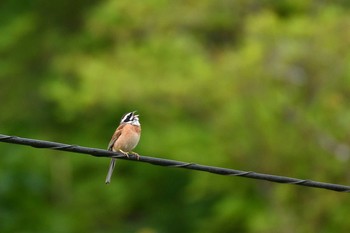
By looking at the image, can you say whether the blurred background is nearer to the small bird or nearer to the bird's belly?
the small bird

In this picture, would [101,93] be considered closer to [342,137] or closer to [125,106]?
[125,106]

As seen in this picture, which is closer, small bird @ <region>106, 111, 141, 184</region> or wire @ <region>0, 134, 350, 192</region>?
wire @ <region>0, 134, 350, 192</region>

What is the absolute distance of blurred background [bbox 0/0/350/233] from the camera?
2245 centimetres

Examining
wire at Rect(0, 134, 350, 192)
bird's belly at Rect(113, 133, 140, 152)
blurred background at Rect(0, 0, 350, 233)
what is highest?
blurred background at Rect(0, 0, 350, 233)

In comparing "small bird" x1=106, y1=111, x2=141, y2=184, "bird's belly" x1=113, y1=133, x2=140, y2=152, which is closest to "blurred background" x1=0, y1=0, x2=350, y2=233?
"small bird" x1=106, y1=111, x2=141, y2=184

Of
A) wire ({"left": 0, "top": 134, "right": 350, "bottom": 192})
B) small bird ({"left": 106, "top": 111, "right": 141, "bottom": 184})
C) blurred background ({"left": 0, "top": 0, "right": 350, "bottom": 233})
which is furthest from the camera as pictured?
blurred background ({"left": 0, "top": 0, "right": 350, "bottom": 233})

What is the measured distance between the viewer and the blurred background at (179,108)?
2245cm

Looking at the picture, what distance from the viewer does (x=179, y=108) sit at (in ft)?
81.9

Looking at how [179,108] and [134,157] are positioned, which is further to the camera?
[179,108]

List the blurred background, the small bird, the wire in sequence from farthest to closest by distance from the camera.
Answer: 1. the blurred background
2. the small bird
3. the wire

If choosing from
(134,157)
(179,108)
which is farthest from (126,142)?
(179,108)

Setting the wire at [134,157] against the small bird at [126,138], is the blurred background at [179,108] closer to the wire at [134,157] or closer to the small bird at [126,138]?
the small bird at [126,138]

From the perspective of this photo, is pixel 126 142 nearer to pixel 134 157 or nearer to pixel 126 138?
pixel 126 138

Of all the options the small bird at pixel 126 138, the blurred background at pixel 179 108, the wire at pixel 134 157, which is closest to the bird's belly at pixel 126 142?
the small bird at pixel 126 138
